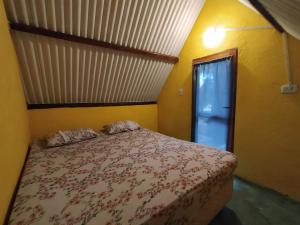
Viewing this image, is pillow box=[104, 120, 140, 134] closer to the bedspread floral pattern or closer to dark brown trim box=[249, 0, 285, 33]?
the bedspread floral pattern

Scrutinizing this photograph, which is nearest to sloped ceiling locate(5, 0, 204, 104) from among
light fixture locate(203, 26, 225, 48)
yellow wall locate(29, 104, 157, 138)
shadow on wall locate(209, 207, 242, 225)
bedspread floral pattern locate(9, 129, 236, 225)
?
yellow wall locate(29, 104, 157, 138)

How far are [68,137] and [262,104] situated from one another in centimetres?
270

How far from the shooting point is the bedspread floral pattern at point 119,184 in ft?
3.11

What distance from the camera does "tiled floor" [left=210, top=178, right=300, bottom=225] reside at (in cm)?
156

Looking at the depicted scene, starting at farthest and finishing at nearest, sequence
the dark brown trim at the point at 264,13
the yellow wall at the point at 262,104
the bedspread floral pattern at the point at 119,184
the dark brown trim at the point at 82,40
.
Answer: the yellow wall at the point at 262,104
the dark brown trim at the point at 82,40
the dark brown trim at the point at 264,13
the bedspread floral pattern at the point at 119,184

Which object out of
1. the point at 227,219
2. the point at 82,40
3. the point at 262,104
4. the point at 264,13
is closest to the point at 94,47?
the point at 82,40

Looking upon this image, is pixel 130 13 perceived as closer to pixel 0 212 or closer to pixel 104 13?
pixel 104 13

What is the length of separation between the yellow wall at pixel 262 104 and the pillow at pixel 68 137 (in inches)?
90.1

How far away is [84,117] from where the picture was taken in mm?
2965

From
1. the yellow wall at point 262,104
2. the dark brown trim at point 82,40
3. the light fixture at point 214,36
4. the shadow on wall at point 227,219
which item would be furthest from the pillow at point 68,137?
the light fixture at point 214,36

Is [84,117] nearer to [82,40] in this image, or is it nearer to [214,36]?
[82,40]

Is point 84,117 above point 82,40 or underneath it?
underneath

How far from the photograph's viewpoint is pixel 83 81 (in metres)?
2.58

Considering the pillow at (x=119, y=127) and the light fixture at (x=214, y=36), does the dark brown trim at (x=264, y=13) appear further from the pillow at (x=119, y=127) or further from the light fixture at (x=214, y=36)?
the pillow at (x=119, y=127)
